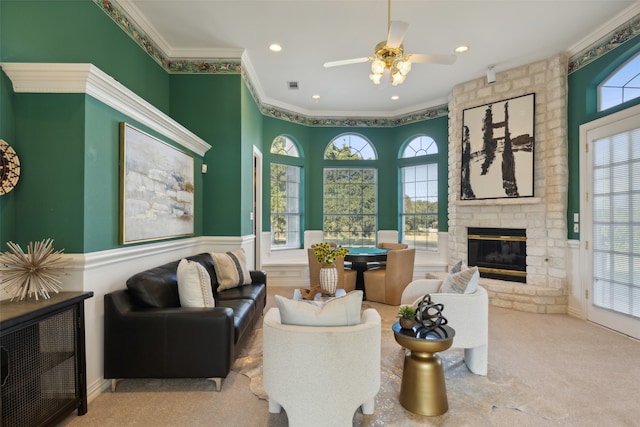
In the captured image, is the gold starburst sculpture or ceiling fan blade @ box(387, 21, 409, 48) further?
ceiling fan blade @ box(387, 21, 409, 48)

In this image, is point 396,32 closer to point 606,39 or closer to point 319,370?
point 319,370

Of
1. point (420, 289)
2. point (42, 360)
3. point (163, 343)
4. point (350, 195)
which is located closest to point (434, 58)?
point (420, 289)

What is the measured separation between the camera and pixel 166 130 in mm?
3230

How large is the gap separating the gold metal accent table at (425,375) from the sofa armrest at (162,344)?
1325 millimetres

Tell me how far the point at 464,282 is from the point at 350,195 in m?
4.30

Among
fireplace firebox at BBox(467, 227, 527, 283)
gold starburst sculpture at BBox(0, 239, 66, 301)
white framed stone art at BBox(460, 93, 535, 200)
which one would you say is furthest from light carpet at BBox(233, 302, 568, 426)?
white framed stone art at BBox(460, 93, 535, 200)

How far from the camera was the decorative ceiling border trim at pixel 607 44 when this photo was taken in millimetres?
3332

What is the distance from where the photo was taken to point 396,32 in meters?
2.40

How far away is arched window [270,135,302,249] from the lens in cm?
621

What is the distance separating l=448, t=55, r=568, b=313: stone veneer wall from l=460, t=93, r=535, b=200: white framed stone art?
99 mm

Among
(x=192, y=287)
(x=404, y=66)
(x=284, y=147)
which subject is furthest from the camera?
(x=284, y=147)

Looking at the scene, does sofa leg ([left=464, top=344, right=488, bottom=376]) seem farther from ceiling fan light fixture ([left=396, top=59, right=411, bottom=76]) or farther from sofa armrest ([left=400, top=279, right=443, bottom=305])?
ceiling fan light fixture ([left=396, top=59, right=411, bottom=76])

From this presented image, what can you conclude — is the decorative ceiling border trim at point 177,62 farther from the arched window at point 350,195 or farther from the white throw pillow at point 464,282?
the white throw pillow at point 464,282

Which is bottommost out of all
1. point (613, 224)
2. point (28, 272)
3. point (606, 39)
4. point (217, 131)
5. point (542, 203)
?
point (28, 272)
